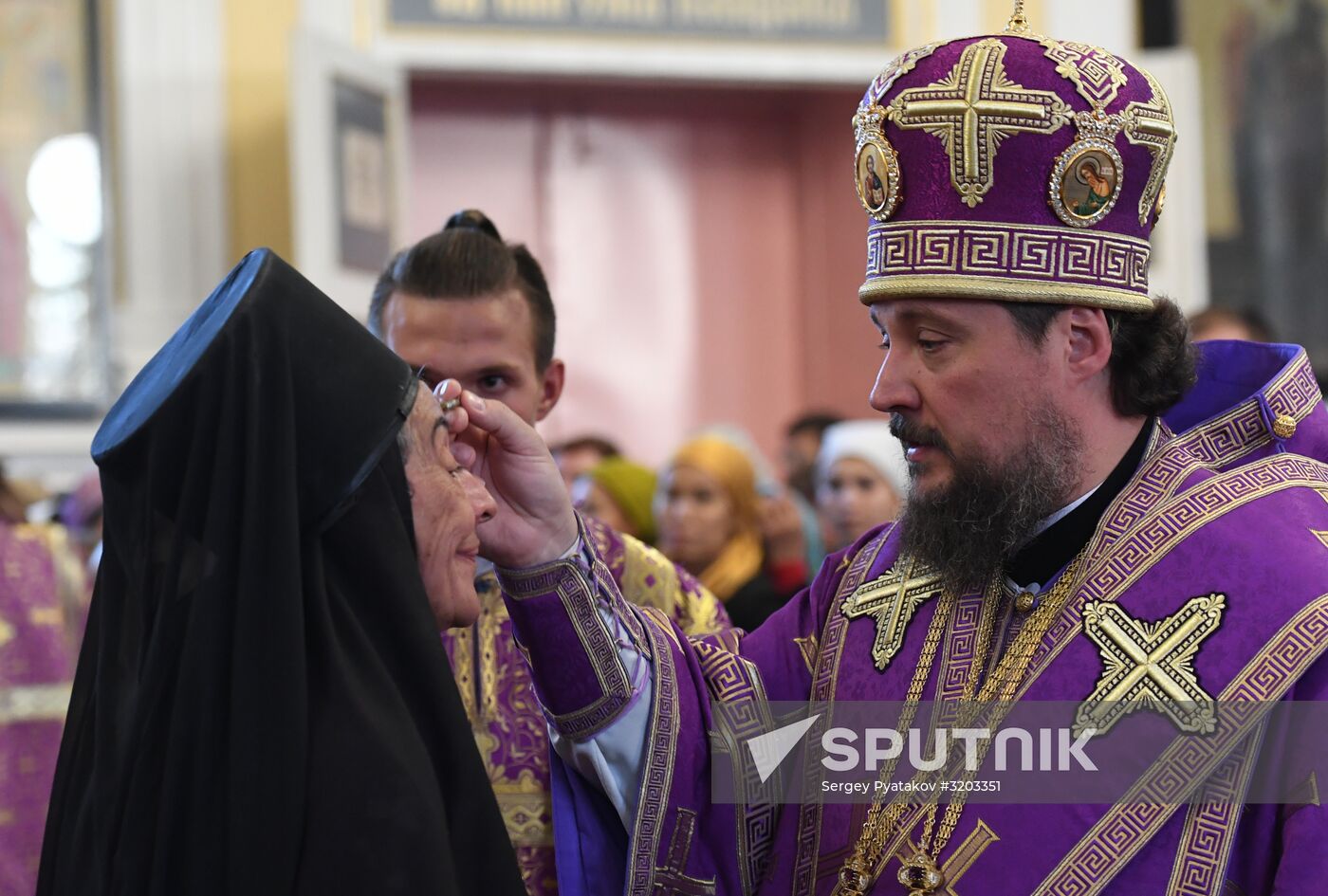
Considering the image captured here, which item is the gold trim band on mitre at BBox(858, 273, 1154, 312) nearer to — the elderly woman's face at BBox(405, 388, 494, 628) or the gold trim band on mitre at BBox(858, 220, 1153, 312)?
the gold trim band on mitre at BBox(858, 220, 1153, 312)

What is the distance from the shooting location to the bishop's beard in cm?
242

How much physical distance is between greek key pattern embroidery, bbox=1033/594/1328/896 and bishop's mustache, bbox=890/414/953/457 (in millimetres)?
507

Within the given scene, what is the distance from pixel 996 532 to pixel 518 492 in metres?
0.68

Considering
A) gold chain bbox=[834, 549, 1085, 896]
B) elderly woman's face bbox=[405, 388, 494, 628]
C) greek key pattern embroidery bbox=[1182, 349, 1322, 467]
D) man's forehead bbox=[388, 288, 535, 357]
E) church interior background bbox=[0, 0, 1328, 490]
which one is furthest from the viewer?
church interior background bbox=[0, 0, 1328, 490]

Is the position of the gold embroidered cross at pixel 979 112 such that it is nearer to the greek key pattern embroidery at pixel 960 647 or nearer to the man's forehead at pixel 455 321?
the greek key pattern embroidery at pixel 960 647

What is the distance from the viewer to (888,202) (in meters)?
2.51

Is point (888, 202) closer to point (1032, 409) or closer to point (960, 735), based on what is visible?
point (1032, 409)

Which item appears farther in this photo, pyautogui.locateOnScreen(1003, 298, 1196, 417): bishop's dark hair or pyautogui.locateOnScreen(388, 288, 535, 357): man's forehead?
pyautogui.locateOnScreen(388, 288, 535, 357): man's forehead

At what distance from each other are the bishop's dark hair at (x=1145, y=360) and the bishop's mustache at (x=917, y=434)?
0.89 ft

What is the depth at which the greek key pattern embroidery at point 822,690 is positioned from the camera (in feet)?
8.16

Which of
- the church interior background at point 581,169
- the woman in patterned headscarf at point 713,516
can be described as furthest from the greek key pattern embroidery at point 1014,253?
the church interior background at point 581,169

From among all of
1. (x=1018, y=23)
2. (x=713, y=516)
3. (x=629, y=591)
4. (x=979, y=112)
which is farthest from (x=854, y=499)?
(x=979, y=112)

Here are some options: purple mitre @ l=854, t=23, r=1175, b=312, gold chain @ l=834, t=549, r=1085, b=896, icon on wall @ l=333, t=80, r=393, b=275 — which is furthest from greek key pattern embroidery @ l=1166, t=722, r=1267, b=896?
icon on wall @ l=333, t=80, r=393, b=275

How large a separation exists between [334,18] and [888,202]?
21.1 feet
